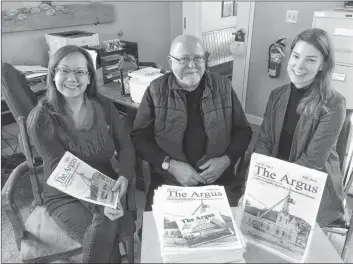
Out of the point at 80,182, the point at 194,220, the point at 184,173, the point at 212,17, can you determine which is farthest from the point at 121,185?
the point at 212,17

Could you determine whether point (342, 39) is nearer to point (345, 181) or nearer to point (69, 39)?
point (345, 181)

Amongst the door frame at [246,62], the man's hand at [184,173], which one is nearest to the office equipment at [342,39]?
the door frame at [246,62]

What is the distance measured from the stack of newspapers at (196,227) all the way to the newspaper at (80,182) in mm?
296

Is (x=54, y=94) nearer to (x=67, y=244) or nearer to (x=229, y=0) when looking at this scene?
(x=67, y=244)

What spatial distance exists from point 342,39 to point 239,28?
1195 mm

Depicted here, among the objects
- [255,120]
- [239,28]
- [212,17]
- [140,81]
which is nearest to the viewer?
[140,81]

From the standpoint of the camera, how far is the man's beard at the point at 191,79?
5.11 ft

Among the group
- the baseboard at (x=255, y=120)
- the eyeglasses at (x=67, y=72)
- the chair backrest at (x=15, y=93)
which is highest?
the eyeglasses at (x=67, y=72)

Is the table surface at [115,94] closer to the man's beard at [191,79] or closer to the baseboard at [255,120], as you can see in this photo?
the man's beard at [191,79]

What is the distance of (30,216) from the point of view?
1414 millimetres

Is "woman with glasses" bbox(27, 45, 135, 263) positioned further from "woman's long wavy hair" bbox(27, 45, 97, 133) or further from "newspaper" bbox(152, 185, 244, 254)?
"newspaper" bbox(152, 185, 244, 254)

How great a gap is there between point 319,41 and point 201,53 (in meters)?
0.54

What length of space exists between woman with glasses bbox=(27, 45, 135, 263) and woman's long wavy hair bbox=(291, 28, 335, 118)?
88 cm

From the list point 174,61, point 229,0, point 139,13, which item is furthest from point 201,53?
point 229,0
